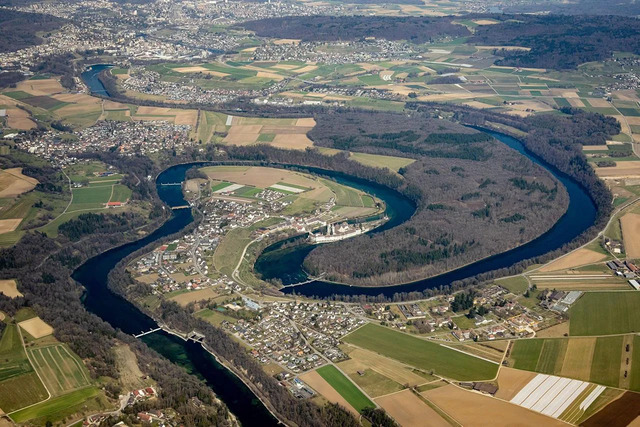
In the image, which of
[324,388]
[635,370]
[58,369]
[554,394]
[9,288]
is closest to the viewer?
[554,394]

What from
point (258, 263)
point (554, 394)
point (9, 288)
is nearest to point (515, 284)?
point (554, 394)

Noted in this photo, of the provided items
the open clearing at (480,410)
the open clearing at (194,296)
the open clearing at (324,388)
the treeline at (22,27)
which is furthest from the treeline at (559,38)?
the open clearing at (324,388)

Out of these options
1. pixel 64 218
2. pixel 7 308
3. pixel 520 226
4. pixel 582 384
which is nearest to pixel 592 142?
pixel 520 226

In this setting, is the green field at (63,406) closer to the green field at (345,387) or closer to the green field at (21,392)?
the green field at (21,392)

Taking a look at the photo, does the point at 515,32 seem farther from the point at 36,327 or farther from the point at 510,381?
the point at 36,327

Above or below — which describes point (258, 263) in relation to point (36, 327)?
above

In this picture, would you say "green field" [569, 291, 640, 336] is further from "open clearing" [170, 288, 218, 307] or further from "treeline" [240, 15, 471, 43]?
"treeline" [240, 15, 471, 43]
